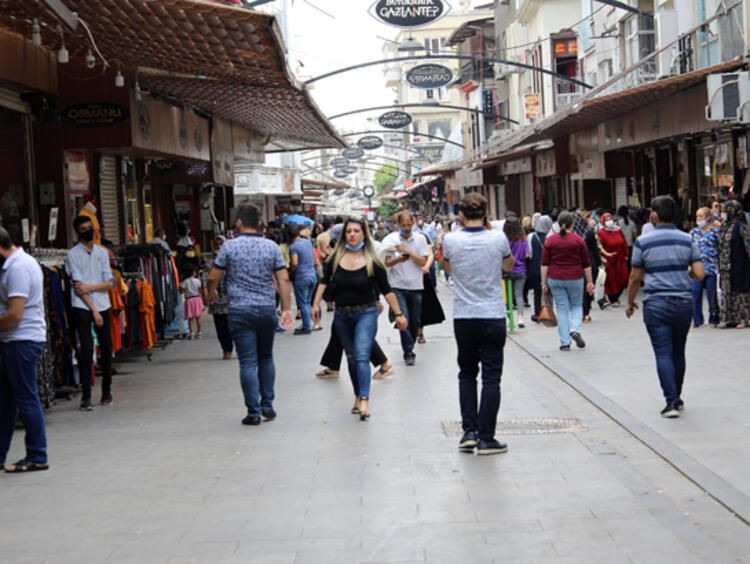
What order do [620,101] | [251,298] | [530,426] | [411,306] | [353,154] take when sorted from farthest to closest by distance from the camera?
[353,154]
[620,101]
[411,306]
[251,298]
[530,426]

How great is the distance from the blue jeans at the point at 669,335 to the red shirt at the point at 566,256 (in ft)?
15.6

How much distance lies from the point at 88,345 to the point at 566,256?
233 inches

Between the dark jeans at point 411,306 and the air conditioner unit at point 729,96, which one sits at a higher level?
the air conditioner unit at point 729,96

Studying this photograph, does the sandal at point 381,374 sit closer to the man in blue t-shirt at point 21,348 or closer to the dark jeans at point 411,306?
the dark jeans at point 411,306

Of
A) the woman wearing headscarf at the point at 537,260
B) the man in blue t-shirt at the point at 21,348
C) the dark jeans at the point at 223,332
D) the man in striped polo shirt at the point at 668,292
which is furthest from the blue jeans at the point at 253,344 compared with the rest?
the woman wearing headscarf at the point at 537,260

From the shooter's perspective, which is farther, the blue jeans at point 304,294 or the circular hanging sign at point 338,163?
the circular hanging sign at point 338,163

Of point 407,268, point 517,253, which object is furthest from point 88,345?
point 517,253

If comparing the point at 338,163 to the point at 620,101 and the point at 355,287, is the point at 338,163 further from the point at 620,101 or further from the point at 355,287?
the point at 355,287

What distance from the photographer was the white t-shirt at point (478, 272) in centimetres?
852

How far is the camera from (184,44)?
13.0 metres

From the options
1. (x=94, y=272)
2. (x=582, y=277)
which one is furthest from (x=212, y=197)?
(x=94, y=272)

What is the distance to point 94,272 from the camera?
1112 centimetres

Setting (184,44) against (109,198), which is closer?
(184,44)

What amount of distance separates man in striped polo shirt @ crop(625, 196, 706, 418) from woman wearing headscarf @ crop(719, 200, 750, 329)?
5.86 metres
